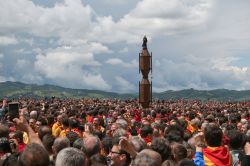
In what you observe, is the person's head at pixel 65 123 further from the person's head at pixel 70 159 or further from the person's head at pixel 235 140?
the person's head at pixel 70 159

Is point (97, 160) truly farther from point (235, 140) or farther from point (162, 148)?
point (235, 140)

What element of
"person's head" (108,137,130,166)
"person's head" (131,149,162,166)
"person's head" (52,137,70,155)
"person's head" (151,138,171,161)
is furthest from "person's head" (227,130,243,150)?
"person's head" (52,137,70,155)

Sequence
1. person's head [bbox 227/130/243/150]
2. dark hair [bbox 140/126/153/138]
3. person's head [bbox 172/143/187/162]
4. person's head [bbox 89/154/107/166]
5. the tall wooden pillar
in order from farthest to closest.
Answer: the tall wooden pillar
dark hair [bbox 140/126/153/138]
person's head [bbox 227/130/243/150]
person's head [bbox 172/143/187/162]
person's head [bbox 89/154/107/166]

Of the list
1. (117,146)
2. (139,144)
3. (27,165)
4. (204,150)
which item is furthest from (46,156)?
(204,150)

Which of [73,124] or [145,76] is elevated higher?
[145,76]

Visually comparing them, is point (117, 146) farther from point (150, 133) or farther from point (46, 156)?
point (150, 133)

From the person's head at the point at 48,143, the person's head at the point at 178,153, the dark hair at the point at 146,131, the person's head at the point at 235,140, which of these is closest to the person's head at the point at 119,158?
the person's head at the point at 178,153

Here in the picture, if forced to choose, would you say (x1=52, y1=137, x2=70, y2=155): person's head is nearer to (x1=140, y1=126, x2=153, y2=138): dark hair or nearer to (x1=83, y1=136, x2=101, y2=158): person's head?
(x1=83, y1=136, x2=101, y2=158): person's head

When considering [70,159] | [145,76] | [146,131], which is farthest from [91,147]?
[145,76]

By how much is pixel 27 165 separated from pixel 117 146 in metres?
2.01

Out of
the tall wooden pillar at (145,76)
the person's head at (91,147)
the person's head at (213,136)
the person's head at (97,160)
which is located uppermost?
the tall wooden pillar at (145,76)

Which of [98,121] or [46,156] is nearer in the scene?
[46,156]

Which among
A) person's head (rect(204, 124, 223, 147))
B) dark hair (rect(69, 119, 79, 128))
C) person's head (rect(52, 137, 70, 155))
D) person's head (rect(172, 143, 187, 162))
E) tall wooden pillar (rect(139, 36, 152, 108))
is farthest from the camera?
tall wooden pillar (rect(139, 36, 152, 108))

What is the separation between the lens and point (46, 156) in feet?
16.9
